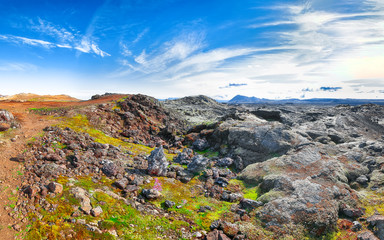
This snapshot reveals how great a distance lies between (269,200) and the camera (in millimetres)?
16297

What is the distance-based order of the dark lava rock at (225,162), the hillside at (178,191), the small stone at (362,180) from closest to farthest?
the hillside at (178,191) → the small stone at (362,180) → the dark lava rock at (225,162)

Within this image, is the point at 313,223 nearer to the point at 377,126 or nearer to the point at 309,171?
the point at 309,171

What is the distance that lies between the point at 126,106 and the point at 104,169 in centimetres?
2774

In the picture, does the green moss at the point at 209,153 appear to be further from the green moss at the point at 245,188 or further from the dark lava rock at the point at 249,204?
the dark lava rock at the point at 249,204

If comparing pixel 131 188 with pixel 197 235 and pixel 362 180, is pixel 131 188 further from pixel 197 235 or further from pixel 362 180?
pixel 362 180

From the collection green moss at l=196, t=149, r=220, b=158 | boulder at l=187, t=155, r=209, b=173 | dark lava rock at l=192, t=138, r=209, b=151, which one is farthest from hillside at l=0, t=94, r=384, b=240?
dark lava rock at l=192, t=138, r=209, b=151

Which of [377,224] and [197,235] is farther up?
[377,224]

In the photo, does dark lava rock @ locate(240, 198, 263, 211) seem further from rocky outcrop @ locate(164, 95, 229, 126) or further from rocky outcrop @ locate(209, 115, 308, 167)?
rocky outcrop @ locate(164, 95, 229, 126)

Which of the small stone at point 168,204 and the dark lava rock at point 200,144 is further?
the dark lava rock at point 200,144

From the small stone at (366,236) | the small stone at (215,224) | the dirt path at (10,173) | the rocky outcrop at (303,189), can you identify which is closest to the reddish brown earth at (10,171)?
the dirt path at (10,173)

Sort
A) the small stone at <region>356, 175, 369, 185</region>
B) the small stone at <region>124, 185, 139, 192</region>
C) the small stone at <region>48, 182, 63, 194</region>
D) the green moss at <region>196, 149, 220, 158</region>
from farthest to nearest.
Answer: the green moss at <region>196, 149, 220, 158</region>, the small stone at <region>356, 175, 369, 185</region>, the small stone at <region>124, 185, 139, 192</region>, the small stone at <region>48, 182, 63, 194</region>

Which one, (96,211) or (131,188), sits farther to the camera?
(131,188)

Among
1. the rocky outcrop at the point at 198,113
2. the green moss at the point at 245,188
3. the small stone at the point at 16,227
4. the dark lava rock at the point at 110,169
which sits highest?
the rocky outcrop at the point at 198,113

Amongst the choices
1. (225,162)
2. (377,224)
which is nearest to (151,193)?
(225,162)
